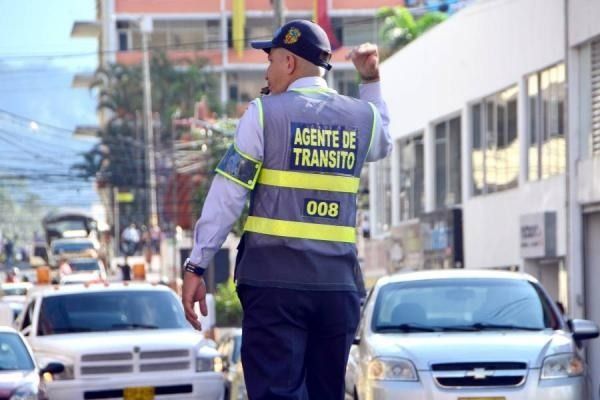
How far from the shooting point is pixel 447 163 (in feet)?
113

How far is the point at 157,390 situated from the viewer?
16172mm

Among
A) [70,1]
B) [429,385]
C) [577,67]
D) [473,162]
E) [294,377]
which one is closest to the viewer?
[294,377]

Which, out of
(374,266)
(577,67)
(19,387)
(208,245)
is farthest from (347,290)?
(374,266)

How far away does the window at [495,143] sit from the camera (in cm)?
2909

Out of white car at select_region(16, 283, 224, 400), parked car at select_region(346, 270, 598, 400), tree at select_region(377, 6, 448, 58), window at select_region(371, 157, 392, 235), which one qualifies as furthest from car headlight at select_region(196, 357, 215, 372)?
tree at select_region(377, 6, 448, 58)

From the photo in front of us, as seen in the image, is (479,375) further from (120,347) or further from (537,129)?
(537,129)

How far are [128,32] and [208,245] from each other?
8527cm

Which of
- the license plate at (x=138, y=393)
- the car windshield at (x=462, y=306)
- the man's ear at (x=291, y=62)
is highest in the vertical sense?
the man's ear at (x=291, y=62)

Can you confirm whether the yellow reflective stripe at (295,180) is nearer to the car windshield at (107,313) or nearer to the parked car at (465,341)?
the parked car at (465,341)

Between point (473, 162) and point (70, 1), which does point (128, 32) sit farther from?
point (473, 162)

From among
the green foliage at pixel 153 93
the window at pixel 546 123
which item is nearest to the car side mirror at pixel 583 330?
the window at pixel 546 123

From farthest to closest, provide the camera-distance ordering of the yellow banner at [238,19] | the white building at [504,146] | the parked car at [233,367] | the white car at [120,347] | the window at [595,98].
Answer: the yellow banner at [238,19] → the white building at [504,146] → the window at [595,98] → the parked car at [233,367] → the white car at [120,347]

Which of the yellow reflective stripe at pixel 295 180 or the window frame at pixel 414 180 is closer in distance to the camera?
→ the yellow reflective stripe at pixel 295 180

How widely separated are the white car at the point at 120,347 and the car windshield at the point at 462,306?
2897mm
